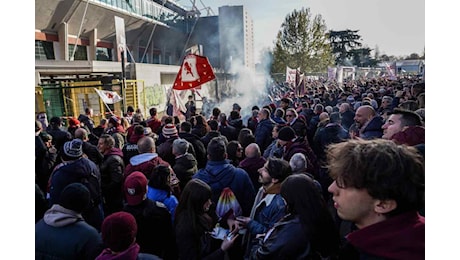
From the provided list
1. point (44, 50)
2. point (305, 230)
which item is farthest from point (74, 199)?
point (44, 50)

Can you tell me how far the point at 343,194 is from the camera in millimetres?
1543

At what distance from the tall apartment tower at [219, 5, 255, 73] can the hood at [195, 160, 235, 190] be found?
39.9 metres

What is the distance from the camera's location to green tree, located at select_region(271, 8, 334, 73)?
3419 cm

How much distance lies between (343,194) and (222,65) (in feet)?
140

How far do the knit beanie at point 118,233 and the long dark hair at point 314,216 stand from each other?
98cm

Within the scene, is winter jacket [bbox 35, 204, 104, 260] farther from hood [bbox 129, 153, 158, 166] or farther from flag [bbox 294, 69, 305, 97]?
flag [bbox 294, 69, 305, 97]

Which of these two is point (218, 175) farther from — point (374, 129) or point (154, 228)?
point (374, 129)

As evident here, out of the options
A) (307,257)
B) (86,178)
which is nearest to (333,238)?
(307,257)

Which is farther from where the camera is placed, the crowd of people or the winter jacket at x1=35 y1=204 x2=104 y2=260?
the winter jacket at x1=35 y1=204 x2=104 y2=260

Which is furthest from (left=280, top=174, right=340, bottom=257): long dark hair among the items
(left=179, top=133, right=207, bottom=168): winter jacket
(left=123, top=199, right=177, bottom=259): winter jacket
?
(left=179, top=133, right=207, bottom=168): winter jacket

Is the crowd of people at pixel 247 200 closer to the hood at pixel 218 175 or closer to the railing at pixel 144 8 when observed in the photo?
the hood at pixel 218 175

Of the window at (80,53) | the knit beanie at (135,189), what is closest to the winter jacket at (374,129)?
the knit beanie at (135,189)

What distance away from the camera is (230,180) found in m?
3.50

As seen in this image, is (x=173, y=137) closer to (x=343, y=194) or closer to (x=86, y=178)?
(x=86, y=178)
